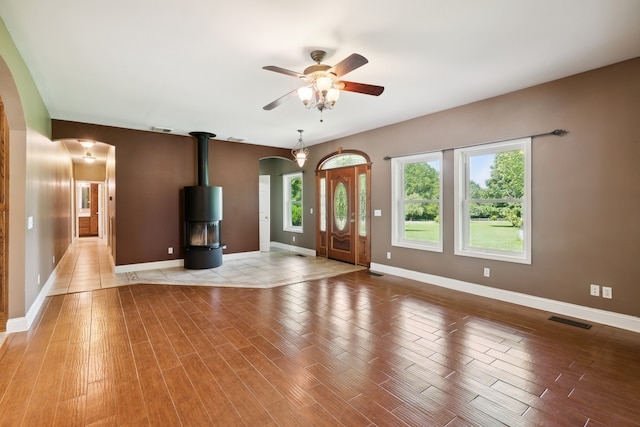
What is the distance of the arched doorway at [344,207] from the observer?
6340mm

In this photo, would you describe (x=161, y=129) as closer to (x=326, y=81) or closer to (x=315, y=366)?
(x=326, y=81)

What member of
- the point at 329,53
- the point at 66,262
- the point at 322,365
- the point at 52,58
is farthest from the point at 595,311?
the point at 66,262

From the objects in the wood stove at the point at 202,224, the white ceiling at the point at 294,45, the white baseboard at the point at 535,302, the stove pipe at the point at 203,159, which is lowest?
the white baseboard at the point at 535,302

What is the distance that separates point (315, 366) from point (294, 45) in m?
2.85

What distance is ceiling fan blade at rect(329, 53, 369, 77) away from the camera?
239 centimetres

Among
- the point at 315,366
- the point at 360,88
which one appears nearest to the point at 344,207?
the point at 360,88

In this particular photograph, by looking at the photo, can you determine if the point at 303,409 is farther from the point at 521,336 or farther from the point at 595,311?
the point at 595,311

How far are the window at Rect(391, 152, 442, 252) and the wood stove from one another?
355cm

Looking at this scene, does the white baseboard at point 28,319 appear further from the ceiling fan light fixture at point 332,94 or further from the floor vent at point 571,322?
the floor vent at point 571,322

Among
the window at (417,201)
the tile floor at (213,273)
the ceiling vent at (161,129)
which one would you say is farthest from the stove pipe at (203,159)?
the window at (417,201)

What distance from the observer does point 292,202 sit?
8.88 m

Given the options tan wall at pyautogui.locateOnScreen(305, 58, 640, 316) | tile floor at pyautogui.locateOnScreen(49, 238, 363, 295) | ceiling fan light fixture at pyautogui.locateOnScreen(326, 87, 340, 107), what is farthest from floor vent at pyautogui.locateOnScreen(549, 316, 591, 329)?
ceiling fan light fixture at pyautogui.locateOnScreen(326, 87, 340, 107)

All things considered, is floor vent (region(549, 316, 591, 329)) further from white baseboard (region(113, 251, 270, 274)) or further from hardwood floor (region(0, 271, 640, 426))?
white baseboard (region(113, 251, 270, 274))

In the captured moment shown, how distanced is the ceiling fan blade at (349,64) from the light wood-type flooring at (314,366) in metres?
2.47
